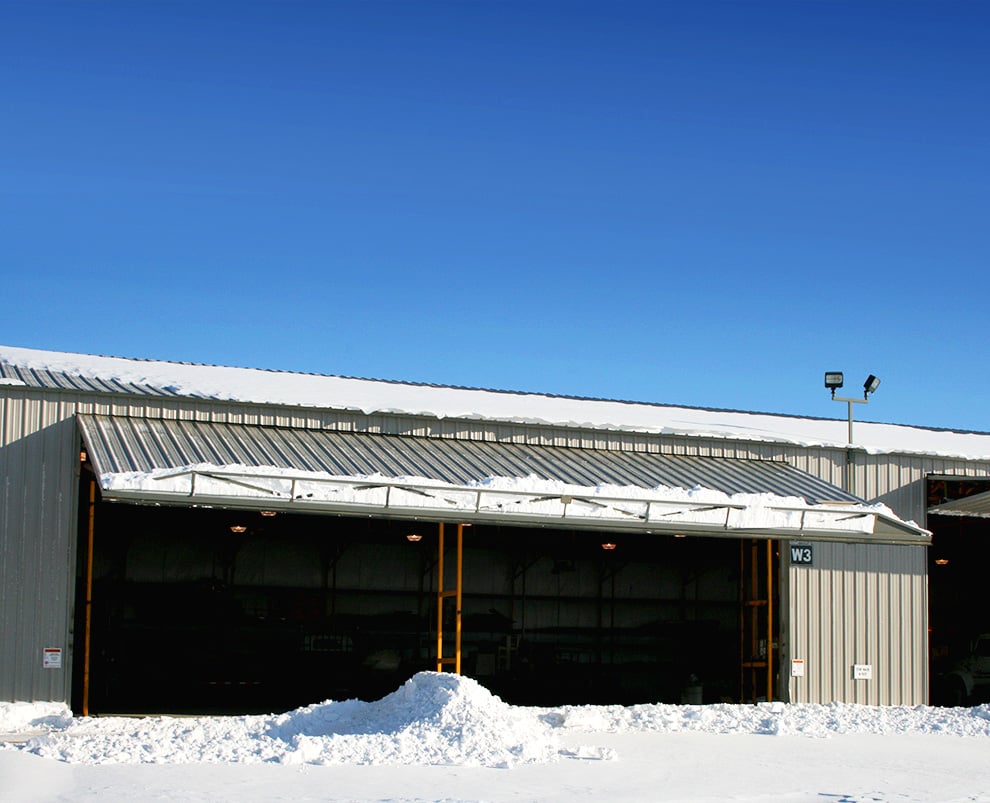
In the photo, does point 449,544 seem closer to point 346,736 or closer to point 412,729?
point 412,729

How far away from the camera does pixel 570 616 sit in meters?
33.6

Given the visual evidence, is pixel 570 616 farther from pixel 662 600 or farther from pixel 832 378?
pixel 832 378

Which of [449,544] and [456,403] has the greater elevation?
[456,403]

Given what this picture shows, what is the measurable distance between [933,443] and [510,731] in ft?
53.9

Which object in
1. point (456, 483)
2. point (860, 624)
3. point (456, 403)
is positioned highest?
point (456, 403)

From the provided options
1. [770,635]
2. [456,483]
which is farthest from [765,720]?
[456,483]

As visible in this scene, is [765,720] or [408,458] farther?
[408,458]

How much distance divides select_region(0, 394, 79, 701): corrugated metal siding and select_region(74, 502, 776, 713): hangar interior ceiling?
699cm

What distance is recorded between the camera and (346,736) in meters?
15.4

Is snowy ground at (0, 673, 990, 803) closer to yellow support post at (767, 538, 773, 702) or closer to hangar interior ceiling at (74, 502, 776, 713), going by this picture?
yellow support post at (767, 538, 773, 702)

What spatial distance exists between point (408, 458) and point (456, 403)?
4.24 m

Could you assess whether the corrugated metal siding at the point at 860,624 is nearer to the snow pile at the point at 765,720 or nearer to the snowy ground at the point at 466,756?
the snow pile at the point at 765,720

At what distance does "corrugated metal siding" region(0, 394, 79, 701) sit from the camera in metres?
18.7

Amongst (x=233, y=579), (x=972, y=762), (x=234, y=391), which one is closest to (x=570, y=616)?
(x=233, y=579)
